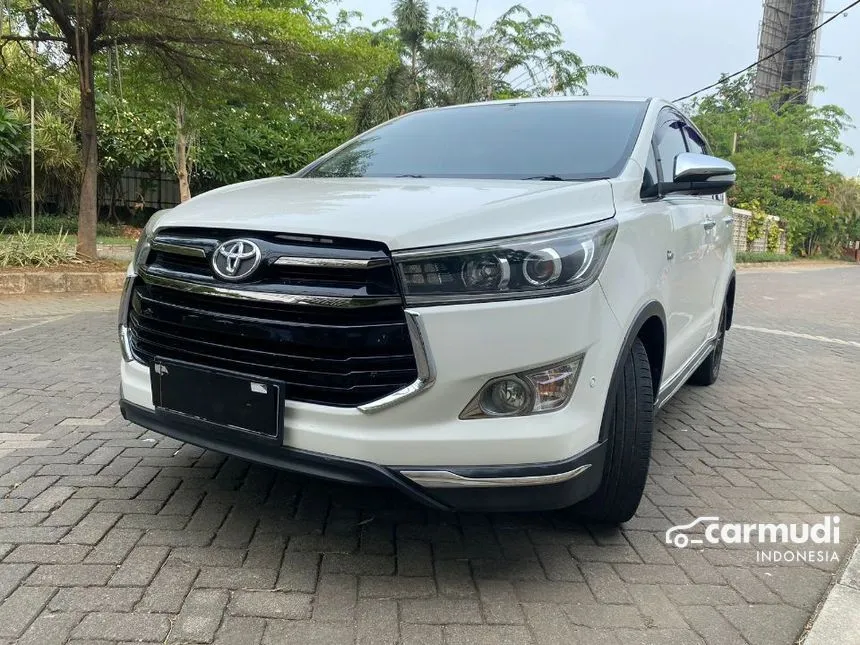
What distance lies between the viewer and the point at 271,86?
963cm

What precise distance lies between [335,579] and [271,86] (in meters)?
8.63

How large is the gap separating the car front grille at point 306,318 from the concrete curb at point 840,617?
1.45 meters

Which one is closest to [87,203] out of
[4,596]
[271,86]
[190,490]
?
[271,86]

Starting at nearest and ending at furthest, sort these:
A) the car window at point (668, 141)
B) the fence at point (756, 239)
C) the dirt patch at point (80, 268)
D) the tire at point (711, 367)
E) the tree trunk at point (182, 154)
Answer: the car window at point (668, 141) → the tire at point (711, 367) → the dirt patch at point (80, 268) → the tree trunk at point (182, 154) → the fence at point (756, 239)

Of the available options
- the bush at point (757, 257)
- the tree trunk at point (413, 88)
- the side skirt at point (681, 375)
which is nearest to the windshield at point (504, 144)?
the side skirt at point (681, 375)

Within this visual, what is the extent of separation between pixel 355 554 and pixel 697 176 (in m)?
2.07

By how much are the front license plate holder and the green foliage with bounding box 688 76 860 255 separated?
29.2 m

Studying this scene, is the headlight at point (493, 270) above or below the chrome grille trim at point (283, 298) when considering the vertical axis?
above

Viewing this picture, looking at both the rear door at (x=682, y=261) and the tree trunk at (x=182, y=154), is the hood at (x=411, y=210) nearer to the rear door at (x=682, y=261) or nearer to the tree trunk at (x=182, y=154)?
the rear door at (x=682, y=261)

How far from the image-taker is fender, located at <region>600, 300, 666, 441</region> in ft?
7.30

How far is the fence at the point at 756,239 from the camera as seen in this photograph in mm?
26844

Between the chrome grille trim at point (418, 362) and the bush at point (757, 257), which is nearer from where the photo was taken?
the chrome grille trim at point (418, 362)

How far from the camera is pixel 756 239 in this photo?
28469 millimetres

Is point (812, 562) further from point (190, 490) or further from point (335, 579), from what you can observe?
point (190, 490)
